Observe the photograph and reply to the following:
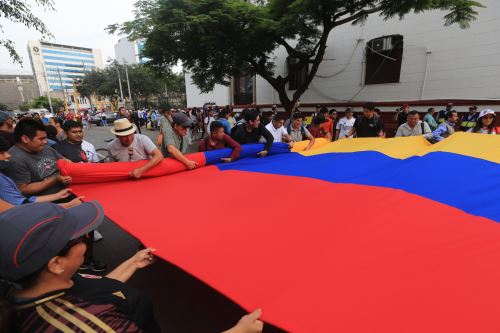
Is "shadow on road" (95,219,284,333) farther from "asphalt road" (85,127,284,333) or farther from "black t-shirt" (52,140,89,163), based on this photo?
"black t-shirt" (52,140,89,163)

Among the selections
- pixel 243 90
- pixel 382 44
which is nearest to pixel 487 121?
pixel 382 44

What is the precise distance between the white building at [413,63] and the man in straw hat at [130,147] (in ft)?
37.0

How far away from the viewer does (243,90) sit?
760 inches

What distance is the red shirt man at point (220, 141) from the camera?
367 cm

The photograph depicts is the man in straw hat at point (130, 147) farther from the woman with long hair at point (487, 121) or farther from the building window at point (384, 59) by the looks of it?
the building window at point (384, 59)

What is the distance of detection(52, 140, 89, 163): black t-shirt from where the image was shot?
130 inches

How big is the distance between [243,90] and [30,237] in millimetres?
19262

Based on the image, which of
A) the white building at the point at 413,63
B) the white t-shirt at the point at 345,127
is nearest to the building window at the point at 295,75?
the white building at the point at 413,63

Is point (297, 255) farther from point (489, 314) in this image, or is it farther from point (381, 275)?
point (489, 314)

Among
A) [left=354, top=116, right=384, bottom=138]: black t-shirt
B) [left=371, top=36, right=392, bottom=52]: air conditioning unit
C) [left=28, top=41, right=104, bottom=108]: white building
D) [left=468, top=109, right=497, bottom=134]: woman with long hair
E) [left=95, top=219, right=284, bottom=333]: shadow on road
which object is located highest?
[left=28, top=41, right=104, bottom=108]: white building

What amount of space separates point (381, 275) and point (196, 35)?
10639 millimetres

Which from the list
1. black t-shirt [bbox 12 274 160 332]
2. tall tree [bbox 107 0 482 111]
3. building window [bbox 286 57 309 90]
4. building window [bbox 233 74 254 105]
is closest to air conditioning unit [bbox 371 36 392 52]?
tall tree [bbox 107 0 482 111]

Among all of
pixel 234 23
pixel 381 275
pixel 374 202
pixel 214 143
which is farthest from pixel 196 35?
pixel 381 275

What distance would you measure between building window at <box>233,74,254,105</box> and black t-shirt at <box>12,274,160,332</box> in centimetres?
1812
